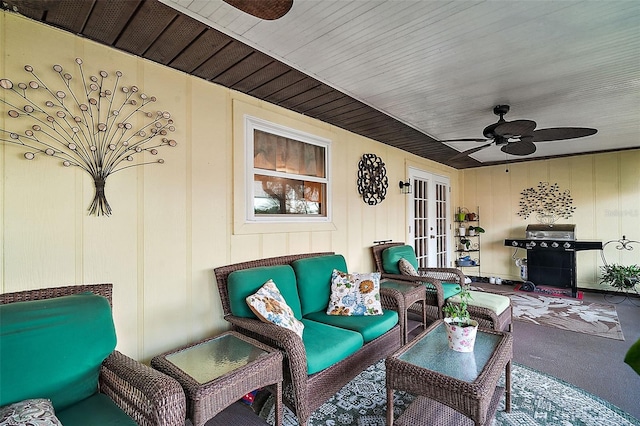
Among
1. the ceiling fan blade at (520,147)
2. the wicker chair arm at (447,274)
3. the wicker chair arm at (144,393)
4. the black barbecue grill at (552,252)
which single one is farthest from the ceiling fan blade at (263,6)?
the black barbecue grill at (552,252)

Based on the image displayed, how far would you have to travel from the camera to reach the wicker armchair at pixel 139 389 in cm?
118

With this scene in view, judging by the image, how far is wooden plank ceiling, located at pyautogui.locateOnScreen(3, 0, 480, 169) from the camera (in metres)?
1.48

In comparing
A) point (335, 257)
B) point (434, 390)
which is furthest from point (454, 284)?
point (434, 390)

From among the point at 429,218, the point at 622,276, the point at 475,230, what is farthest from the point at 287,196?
the point at 622,276

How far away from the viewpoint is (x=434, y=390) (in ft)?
4.99

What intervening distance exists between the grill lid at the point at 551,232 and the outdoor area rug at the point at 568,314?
1.02 m

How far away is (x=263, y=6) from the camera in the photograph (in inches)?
44.7

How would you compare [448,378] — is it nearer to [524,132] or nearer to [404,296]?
[404,296]

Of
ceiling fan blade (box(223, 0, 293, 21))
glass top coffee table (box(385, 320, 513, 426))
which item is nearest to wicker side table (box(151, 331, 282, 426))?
glass top coffee table (box(385, 320, 513, 426))

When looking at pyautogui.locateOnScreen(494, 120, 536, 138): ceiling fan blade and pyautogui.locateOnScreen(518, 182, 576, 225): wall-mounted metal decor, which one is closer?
pyautogui.locateOnScreen(494, 120, 536, 138): ceiling fan blade

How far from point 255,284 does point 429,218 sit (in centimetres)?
393

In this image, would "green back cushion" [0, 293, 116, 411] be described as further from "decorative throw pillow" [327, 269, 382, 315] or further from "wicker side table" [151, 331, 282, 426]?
"decorative throw pillow" [327, 269, 382, 315]

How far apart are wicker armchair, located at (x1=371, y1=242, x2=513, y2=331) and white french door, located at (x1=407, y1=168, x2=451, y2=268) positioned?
0.91 m

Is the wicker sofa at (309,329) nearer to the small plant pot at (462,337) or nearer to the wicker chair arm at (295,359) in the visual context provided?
the wicker chair arm at (295,359)
